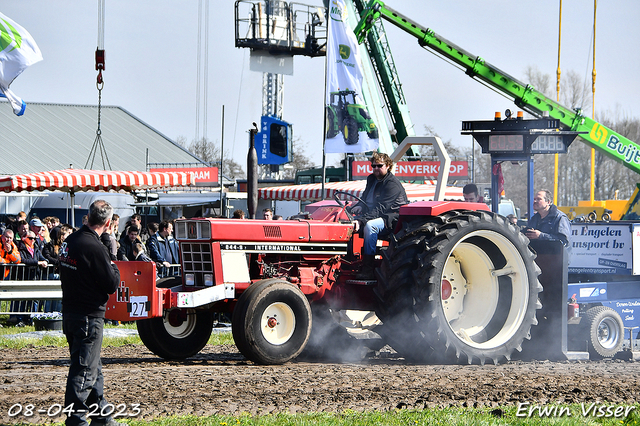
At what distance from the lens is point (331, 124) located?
63.5 feet

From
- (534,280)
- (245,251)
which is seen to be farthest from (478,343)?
(245,251)

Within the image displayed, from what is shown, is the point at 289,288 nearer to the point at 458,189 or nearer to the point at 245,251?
the point at 245,251

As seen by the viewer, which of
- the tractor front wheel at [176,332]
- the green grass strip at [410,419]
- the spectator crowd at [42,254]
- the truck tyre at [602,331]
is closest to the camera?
the green grass strip at [410,419]

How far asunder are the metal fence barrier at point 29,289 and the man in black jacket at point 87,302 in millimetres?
6709

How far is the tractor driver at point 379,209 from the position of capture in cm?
788

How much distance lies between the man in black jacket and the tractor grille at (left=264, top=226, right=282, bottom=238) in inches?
104

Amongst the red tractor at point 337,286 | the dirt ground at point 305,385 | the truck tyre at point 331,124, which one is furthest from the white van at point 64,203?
the dirt ground at point 305,385

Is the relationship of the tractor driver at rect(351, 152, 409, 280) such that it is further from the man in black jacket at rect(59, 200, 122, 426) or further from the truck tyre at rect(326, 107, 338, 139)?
the truck tyre at rect(326, 107, 338, 139)

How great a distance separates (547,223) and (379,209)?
91.2 inches

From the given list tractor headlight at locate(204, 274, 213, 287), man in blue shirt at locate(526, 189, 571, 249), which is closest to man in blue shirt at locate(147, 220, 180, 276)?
tractor headlight at locate(204, 274, 213, 287)

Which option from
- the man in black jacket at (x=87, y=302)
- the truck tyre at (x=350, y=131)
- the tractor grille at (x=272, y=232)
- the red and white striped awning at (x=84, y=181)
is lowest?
the man in black jacket at (x=87, y=302)

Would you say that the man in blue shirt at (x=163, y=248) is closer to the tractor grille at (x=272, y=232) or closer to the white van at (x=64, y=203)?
the tractor grille at (x=272, y=232)

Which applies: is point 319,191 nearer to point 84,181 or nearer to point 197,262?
point 84,181

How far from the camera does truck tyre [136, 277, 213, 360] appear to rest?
7.54 metres
